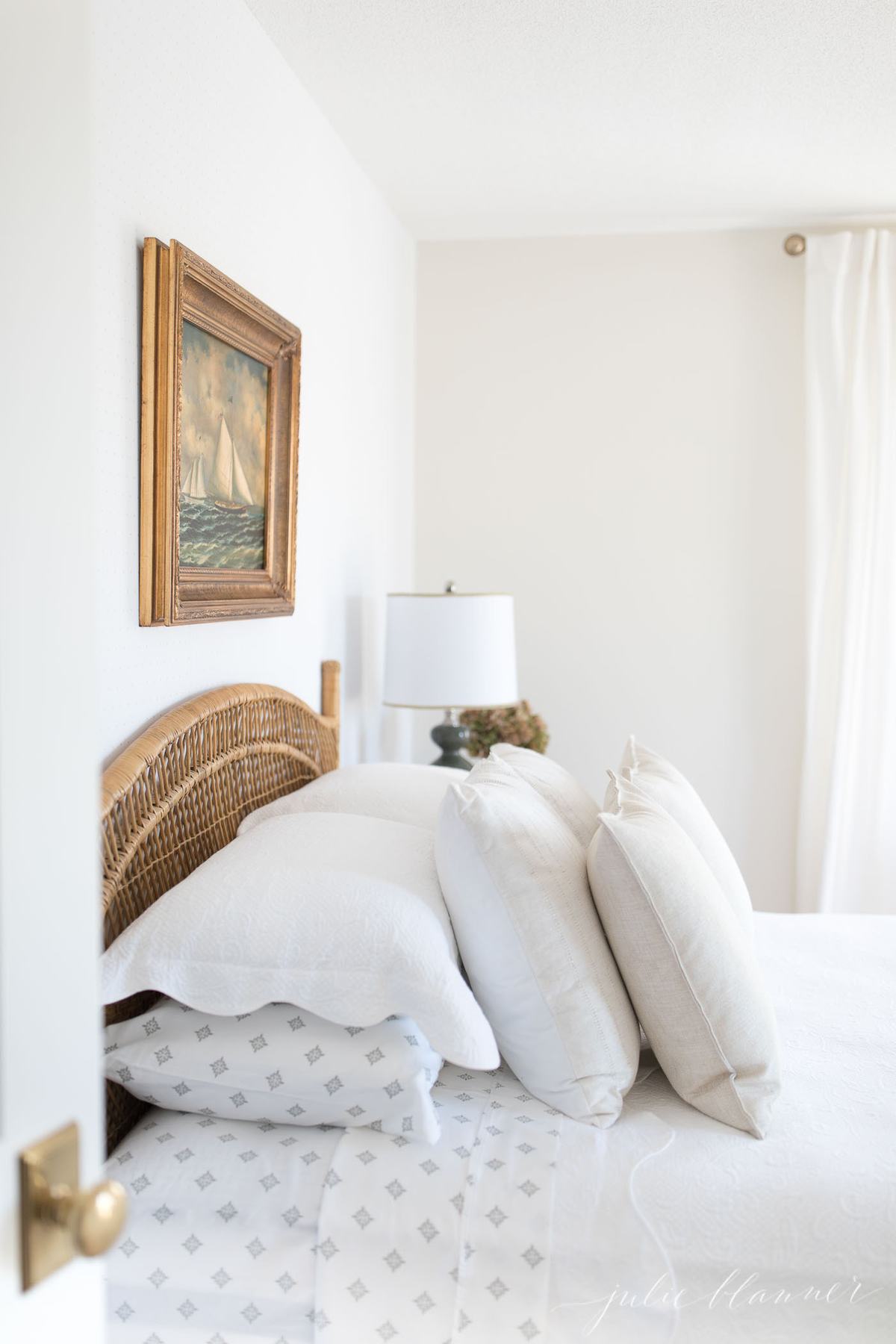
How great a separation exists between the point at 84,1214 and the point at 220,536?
1.57 metres

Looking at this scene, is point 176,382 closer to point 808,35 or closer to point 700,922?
point 700,922

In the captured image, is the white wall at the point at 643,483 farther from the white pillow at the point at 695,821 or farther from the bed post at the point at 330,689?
the white pillow at the point at 695,821

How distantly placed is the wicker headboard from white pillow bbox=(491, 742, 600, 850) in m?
0.47

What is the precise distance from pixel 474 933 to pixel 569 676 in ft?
7.55

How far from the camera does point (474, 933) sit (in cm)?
159

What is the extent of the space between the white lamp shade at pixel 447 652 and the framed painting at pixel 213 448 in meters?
0.63

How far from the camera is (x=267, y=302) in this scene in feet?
7.90

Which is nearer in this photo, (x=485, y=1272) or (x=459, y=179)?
(x=485, y=1272)

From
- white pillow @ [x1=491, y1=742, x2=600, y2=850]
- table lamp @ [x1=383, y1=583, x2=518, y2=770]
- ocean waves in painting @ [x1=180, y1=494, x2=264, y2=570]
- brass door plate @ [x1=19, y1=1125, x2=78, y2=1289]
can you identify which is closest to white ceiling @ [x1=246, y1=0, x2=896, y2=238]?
ocean waves in painting @ [x1=180, y1=494, x2=264, y2=570]

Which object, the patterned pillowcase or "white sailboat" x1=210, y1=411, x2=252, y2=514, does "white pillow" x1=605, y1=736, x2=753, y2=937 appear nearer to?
the patterned pillowcase

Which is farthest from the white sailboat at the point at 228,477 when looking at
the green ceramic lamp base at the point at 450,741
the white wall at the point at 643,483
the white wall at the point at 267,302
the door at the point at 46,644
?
the white wall at the point at 643,483

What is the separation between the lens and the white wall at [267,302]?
5.63 feet

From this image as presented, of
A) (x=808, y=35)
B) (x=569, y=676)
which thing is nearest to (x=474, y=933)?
(x=808, y=35)

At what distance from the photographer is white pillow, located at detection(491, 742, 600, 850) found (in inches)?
76.7
